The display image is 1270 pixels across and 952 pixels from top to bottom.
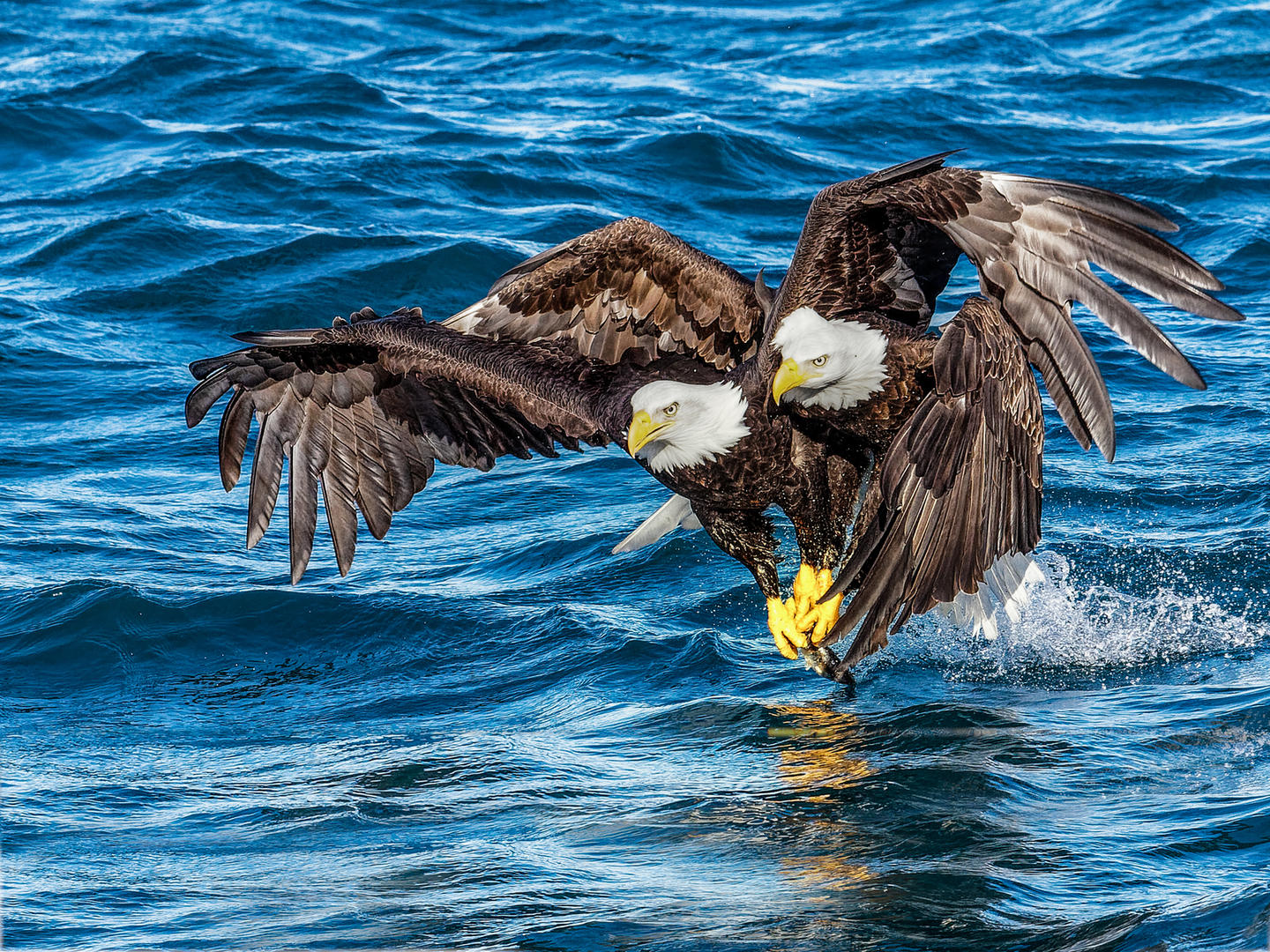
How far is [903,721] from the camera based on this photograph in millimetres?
5836

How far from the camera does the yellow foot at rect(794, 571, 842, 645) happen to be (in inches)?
239

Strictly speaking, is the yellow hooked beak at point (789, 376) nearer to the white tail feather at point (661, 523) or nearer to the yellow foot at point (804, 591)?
the yellow foot at point (804, 591)

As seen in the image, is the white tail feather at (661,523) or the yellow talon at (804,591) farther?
the white tail feather at (661,523)

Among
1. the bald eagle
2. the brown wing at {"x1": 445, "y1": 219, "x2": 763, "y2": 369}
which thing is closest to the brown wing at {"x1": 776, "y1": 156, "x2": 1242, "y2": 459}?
the bald eagle

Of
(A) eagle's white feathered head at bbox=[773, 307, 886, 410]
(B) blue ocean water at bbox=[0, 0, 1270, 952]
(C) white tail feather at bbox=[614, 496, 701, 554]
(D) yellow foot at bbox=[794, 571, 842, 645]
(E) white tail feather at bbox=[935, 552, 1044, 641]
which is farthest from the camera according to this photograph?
(C) white tail feather at bbox=[614, 496, 701, 554]

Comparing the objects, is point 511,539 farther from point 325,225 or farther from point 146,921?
point 325,225

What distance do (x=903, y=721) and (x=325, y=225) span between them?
7363 millimetres

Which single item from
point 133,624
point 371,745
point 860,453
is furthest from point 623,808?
point 133,624

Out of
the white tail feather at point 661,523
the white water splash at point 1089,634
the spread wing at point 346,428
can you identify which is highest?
the spread wing at point 346,428

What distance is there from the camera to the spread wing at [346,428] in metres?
6.51

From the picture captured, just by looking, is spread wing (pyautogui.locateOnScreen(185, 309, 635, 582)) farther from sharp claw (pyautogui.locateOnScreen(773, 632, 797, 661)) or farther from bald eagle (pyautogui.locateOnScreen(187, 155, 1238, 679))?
sharp claw (pyautogui.locateOnScreen(773, 632, 797, 661))

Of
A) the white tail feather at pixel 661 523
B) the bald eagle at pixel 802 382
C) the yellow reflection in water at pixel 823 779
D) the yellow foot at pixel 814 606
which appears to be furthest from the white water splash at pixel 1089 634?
the white tail feather at pixel 661 523

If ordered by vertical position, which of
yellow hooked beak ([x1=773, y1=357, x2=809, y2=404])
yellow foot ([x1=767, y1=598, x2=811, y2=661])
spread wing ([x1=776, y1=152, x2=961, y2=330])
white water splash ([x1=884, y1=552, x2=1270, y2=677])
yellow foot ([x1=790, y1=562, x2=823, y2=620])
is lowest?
white water splash ([x1=884, y1=552, x2=1270, y2=677])

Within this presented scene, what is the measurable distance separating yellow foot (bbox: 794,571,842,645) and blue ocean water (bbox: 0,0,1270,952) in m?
0.28
